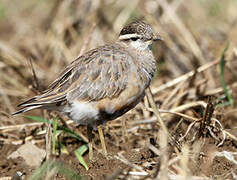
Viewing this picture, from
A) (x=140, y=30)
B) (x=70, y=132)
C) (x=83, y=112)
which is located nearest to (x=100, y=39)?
(x=140, y=30)

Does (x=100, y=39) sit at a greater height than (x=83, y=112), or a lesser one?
greater

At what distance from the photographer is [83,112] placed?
4266 millimetres

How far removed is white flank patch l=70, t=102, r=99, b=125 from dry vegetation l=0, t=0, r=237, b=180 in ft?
1.58

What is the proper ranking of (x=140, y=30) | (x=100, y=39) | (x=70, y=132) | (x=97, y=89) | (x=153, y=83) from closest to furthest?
(x=97, y=89) → (x=140, y=30) → (x=70, y=132) → (x=153, y=83) → (x=100, y=39)

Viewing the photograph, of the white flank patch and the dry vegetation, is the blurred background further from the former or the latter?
the white flank patch

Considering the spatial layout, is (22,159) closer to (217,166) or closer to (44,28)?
(217,166)

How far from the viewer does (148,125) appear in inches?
209

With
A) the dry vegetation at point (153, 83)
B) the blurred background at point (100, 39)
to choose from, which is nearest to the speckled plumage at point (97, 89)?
the dry vegetation at point (153, 83)

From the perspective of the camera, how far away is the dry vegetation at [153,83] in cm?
391

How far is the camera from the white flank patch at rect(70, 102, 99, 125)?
427 cm

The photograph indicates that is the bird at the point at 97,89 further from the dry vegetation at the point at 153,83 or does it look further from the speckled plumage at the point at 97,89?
the dry vegetation at the point at 153,83

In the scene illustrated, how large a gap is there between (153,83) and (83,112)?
8.29ft

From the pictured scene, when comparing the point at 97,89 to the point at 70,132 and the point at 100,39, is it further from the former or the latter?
the point at 100,39

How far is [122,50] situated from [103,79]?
48cm
